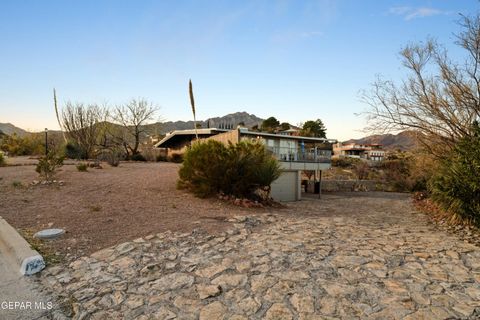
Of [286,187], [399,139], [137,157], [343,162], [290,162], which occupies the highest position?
[399,139]

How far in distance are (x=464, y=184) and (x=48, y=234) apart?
9.62 m

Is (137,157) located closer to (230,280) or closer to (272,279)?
(230,280)

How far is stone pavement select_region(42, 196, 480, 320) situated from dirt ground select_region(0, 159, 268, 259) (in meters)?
0.66

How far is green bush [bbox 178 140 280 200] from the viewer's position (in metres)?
10.4

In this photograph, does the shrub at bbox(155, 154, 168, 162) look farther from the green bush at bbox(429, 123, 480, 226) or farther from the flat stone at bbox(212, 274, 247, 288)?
the flat stone at bbox(212, 274, 247, 288)

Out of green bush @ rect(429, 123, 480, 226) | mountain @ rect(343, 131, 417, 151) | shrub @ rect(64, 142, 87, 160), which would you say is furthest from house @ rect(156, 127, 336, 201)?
shrub @ rect(64, 142, 87, 160)

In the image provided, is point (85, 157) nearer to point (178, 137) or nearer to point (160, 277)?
point (178, 137)

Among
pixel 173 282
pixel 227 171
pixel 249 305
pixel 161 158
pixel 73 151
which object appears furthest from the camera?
pixel 161 158

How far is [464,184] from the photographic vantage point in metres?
7.74

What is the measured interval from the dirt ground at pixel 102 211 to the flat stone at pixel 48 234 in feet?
0.47

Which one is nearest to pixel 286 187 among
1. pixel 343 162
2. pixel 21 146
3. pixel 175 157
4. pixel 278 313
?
pixel 175 157

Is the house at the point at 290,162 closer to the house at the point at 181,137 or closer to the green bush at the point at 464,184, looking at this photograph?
the house at the point at 181,137

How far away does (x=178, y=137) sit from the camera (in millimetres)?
34344

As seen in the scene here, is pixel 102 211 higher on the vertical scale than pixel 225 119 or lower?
lower
